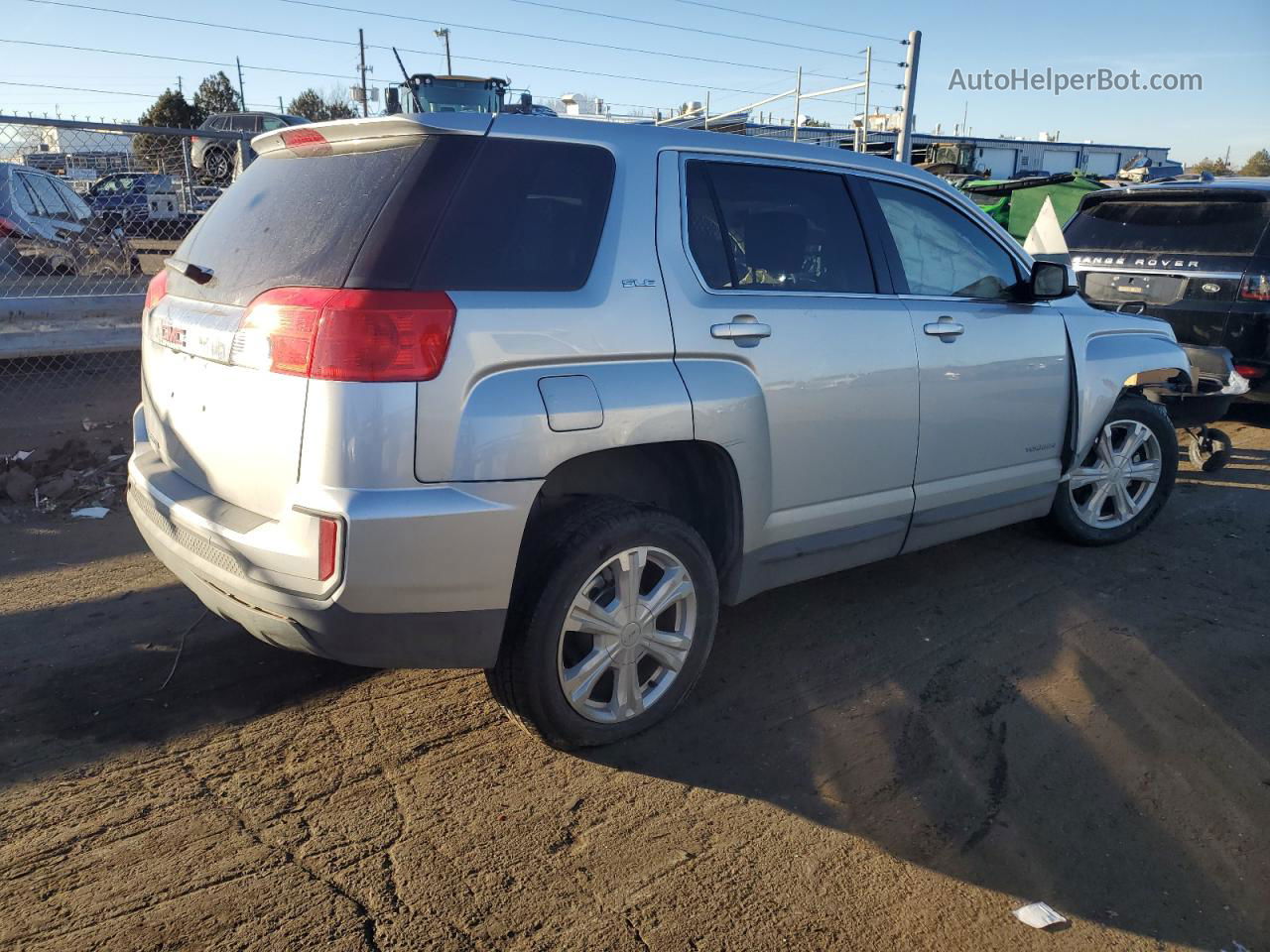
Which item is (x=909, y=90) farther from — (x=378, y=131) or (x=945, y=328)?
(x=378, y=131)

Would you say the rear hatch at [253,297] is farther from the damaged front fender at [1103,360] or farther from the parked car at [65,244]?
the parked car at [65,244]

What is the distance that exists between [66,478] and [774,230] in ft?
14.9

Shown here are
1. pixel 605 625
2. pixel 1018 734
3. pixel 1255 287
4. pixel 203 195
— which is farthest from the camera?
pixel 203 195

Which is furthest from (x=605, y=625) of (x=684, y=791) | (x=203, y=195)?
(x=203, y=195)

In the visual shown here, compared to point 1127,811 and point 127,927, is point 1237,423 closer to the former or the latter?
point 1127,811

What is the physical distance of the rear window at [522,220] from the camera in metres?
2.68

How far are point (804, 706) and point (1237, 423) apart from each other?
6.95 metres

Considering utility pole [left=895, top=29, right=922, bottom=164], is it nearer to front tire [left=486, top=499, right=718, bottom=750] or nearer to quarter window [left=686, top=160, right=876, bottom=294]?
quarter window [left=686, top=160, right=876, bottom=294]

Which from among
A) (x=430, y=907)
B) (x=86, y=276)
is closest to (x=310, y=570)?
(x=430, y=907)

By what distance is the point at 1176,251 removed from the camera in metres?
7.46

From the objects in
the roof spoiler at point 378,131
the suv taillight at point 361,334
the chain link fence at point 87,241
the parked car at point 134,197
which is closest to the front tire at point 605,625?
the suv taillight at point 361,334

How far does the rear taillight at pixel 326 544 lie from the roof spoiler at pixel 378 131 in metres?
1.14

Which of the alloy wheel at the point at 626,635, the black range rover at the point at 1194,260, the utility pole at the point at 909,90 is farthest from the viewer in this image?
the utility pole at the point at 909,90

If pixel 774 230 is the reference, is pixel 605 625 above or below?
below
